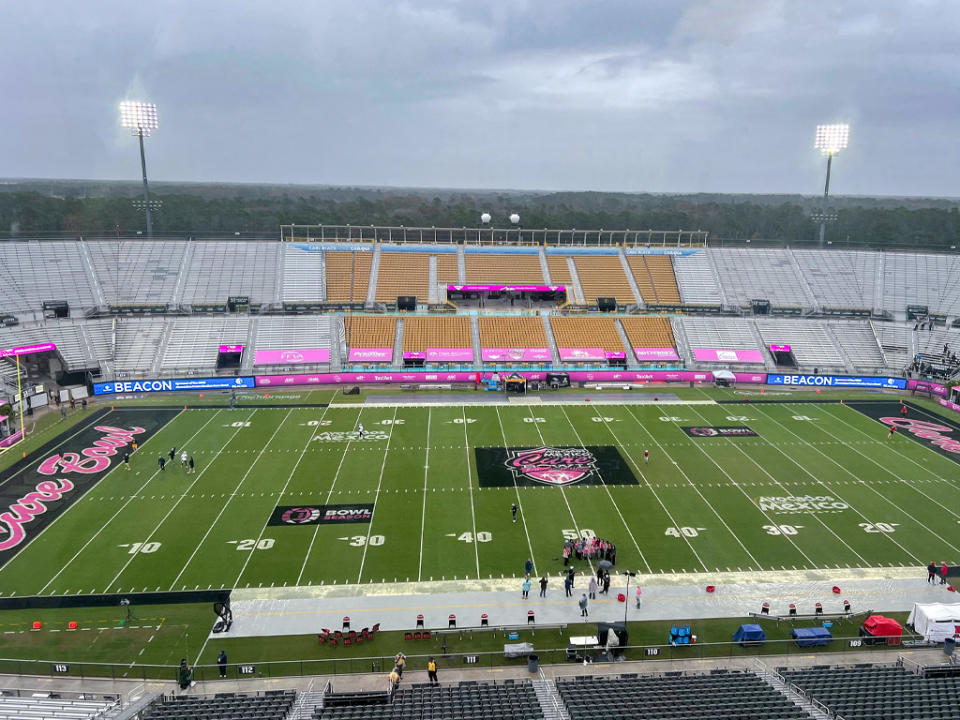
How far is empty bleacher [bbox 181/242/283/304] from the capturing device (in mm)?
53250

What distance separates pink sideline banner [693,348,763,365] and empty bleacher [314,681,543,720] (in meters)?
38.5

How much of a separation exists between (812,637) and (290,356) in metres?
37.7

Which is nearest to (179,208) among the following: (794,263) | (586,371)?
(586,371)

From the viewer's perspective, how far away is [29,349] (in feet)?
135

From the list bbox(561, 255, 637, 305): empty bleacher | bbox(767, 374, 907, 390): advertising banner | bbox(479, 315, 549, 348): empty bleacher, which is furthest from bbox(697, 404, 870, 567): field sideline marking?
bbox(561, 255, 637, 305): empty bleacher

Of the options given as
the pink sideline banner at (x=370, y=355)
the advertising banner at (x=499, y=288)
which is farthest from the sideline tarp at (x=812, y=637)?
the advertising banner at (x=499, y=288)

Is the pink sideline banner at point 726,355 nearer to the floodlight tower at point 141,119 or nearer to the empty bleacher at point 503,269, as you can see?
the empty bleacher at point 503,269

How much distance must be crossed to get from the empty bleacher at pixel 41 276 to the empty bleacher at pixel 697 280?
50391 millimetres

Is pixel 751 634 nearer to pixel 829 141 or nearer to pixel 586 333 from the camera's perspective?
pixel 586 333

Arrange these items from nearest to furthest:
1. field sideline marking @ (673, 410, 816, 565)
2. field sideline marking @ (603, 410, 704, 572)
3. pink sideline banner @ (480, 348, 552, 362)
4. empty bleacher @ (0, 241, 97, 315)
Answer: field sideline marking @ (603, 410, 704, 572) < field sideline marking @ (673, 410, 816, 565) < pink sideline banner @ (480, 348, 552, 362) < empty bleacher @ (0, 241, 97, 315)

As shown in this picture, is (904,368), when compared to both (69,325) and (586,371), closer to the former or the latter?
(586,371)

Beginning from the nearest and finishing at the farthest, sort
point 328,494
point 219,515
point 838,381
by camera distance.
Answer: point 219,515, point 328,494, point 838,381

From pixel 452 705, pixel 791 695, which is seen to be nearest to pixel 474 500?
pixel 452 705

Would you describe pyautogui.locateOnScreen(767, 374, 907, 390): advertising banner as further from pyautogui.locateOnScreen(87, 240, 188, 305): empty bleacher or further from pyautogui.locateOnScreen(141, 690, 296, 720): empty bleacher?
pyautogui.locateOnScreen(87, 240, 188, 305): empty bleacher
